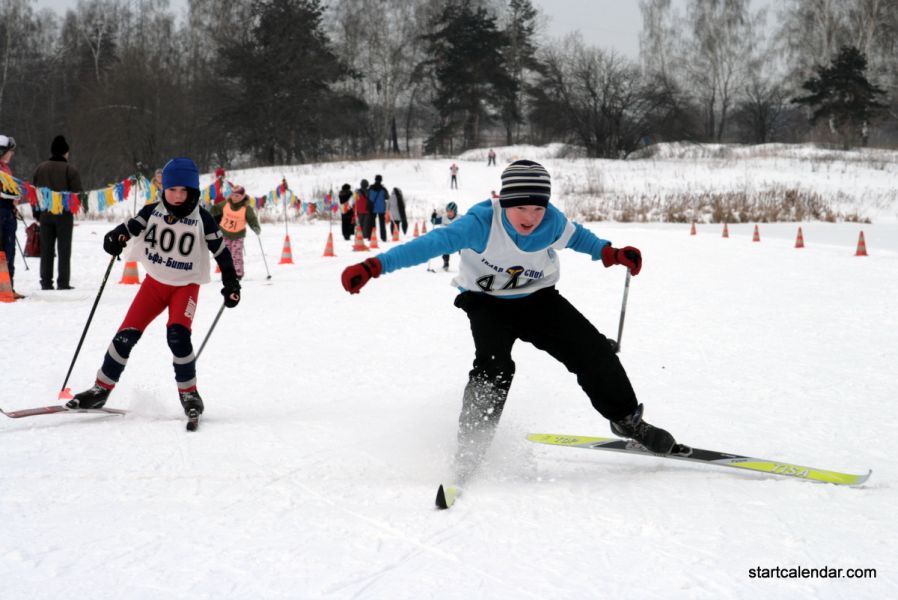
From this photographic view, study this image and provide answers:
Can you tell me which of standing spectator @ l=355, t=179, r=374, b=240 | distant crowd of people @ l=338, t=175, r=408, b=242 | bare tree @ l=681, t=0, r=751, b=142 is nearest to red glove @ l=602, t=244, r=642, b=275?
distant crowd of people @ l=338, t=175, r=408, b=242

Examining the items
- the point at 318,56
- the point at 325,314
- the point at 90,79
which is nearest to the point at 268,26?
the point at 318,56

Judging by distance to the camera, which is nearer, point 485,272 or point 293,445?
point 485,272

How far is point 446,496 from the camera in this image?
309cm

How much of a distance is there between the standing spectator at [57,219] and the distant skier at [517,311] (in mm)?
7538

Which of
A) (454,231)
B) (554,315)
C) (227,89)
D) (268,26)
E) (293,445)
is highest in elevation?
(268,26)

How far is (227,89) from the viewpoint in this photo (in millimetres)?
46250

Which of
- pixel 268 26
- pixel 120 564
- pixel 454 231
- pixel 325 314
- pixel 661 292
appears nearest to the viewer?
pixel 120 564

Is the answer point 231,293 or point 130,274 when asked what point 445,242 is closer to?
point 231,293

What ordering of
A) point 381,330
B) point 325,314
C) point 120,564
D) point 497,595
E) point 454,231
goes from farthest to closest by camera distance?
1. point 325,314
2. point 381,330
3. point 454,231
4. point 120,564
5. point 497,595

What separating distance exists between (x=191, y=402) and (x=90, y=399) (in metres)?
0.64

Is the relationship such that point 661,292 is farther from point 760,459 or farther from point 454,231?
point 454,231

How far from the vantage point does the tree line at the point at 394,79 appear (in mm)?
40406

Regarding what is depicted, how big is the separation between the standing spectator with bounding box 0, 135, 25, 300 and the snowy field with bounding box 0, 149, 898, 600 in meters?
1.41

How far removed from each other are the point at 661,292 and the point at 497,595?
7744mm
